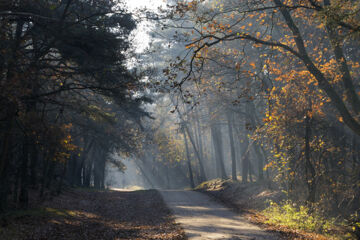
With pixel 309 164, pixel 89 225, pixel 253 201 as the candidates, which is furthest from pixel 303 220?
pixel 89 225

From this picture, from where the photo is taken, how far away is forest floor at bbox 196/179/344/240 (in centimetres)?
1097

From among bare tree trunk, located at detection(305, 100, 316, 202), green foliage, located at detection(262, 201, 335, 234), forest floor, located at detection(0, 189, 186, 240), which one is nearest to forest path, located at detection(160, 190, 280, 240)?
forest floor, located at detection(0, 189, 186, 240)

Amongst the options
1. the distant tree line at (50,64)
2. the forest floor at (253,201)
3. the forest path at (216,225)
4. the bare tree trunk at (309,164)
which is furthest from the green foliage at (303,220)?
the distant tree line at (50,64)

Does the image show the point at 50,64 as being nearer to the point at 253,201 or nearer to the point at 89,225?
the point at 89,225

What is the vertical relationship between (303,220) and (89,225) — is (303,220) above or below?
below

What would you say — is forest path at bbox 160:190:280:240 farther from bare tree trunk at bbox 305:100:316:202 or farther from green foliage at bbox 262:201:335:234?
bare tree trunk at bbox 305:100:316:202

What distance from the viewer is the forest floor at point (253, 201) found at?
1097 centimetres

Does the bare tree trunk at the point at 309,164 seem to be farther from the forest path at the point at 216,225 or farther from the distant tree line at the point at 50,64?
the distant tree line at the point at 50,64

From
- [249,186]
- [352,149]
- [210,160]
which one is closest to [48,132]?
[352,149]

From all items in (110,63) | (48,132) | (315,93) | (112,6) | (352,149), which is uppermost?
(112,6)

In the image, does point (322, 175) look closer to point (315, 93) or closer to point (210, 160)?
point (315, 93)

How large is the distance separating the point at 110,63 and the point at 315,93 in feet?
28.1

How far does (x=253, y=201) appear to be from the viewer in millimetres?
19859

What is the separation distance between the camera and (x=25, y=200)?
1491 cm
